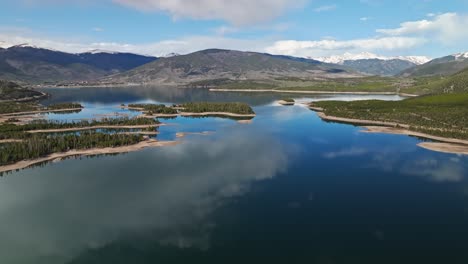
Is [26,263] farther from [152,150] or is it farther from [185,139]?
[185,139]

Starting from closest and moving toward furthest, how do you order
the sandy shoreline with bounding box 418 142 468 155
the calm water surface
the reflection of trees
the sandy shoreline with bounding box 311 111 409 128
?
the calm water surface < the reflection of trees < the sandy shoreline with bounding box 418 142 468 155 < the sandy shoreline with bounding box 311 111 409 128

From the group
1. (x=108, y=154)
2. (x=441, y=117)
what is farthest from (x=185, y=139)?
(x=441, y=117)

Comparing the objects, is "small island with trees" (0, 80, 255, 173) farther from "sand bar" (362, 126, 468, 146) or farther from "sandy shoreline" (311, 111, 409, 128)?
→ "sandy shoreline" (311, 111, 409, 128)

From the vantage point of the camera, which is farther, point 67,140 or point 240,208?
point 67,140

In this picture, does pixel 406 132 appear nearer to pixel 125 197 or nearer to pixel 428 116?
pixel 428 116

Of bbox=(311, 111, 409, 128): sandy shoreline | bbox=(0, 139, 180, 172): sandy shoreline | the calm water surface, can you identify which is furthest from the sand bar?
bbox=(0, 139, 180, 172): sandy shoreline

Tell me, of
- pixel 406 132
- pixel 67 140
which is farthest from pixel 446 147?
pixel 67 140
